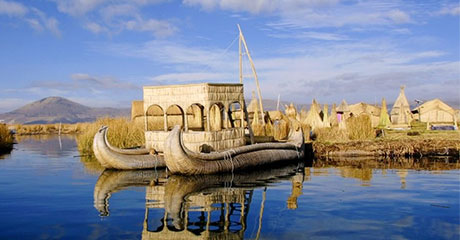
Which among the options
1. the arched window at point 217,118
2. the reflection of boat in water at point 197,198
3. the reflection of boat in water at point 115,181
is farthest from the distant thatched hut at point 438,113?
the reflection of boat in water at point 115,181

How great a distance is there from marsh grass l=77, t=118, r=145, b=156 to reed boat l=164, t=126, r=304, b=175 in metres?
7.32

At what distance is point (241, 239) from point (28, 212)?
4.80 metres

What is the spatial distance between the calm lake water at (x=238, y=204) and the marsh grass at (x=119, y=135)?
4.87 m

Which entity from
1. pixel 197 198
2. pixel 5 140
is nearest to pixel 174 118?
pixel 5 140

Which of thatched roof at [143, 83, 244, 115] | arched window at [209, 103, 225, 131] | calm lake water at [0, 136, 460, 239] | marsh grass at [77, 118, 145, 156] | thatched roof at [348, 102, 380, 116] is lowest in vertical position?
calm lake water at [0, 136, 460, 239]

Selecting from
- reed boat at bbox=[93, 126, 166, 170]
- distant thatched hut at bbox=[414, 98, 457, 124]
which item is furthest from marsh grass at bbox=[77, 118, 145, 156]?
distant thatched hut at bbox=[414, 98, 457, 124]

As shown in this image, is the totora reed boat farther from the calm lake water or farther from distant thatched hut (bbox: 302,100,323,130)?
distant thatched hut (bbox: 302,100,323,130)

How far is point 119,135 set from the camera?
20.8m

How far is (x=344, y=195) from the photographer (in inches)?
418

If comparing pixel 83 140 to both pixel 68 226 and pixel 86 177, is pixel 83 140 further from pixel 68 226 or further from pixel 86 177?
pixel 68 226

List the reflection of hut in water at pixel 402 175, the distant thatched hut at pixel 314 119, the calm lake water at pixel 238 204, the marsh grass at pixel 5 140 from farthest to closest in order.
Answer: the distant thatched hut at pixel 314 119 → the marsh grass at pixel 5 140 → the reflection of hut in water at pixel 402 175 → the calm lake water at pixel 238 204

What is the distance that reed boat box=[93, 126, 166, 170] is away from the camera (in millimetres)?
14672

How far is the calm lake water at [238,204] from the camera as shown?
758 centimetres

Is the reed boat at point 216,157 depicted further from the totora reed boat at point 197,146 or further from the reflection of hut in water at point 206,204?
the reflection of hut in water at point 206,204
